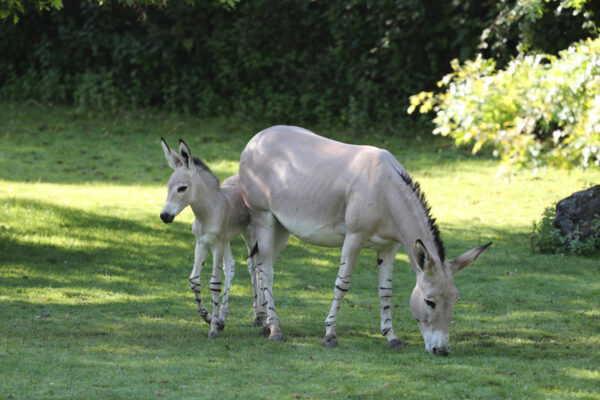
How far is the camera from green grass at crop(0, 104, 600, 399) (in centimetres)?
748

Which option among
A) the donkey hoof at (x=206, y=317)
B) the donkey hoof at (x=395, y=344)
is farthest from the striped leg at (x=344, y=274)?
the donkey hoof at (x=206, y=317)

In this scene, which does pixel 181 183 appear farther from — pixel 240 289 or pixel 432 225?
pixel 240 289

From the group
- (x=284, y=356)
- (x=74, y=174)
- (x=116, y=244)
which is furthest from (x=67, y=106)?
(x=284, y=356)

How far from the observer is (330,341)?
8.90 metres

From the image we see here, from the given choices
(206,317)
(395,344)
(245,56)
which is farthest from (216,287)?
(245,56)

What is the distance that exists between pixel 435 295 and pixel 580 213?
634cm

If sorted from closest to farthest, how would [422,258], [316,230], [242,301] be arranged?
[422,258] < [316,230] < [242,301]

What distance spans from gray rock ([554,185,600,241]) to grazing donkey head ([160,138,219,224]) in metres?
6.73

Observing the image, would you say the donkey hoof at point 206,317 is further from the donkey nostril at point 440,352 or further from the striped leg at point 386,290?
the donkey nostril at point 440,352

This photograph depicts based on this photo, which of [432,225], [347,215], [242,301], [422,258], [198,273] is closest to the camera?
[422,258]

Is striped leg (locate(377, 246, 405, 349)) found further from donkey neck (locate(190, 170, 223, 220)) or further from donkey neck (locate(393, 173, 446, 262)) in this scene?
donkey neck (locate(190, 170, 223, 220))

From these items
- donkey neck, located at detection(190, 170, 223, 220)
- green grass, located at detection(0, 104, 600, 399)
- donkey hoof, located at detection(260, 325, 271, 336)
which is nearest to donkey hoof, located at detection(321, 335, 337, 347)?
green grass, located at detection(0, 104, 600, 399)

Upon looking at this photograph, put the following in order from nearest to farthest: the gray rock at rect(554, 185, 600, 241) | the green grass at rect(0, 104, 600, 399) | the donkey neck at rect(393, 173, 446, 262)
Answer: the green grass at rect(0, 104, 600, 399)
the donkey neck at rect(393, 173, 446, 262)
the gray rock at rect(554, 185, 600, 241)

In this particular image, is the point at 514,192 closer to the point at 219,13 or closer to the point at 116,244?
the point at 116,244
